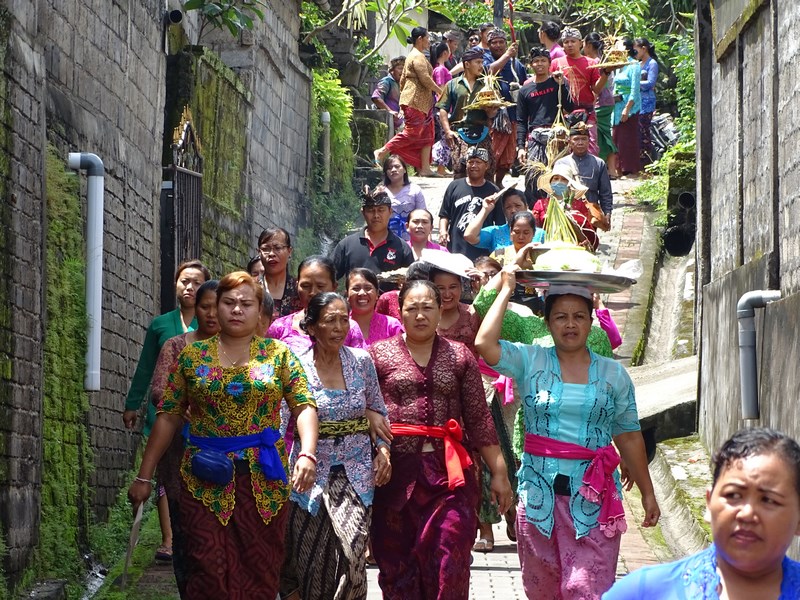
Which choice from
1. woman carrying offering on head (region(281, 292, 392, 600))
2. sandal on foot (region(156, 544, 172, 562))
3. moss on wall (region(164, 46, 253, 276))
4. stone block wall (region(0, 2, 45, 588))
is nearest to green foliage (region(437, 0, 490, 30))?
moss on wall (region(164, 46, 253, 276))

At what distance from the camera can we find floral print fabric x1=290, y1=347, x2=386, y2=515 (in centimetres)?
664

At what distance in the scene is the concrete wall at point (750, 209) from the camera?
299 inches

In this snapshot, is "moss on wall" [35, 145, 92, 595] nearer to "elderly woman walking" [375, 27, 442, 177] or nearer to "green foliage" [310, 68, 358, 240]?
"elderly woman walking" [375, 27, 442, 177]

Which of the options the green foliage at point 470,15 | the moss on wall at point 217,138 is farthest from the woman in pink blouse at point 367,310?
the green foliage at point 470,15

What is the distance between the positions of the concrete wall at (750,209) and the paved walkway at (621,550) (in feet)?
3.36

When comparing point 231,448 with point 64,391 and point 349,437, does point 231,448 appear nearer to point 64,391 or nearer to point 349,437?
point 349,437

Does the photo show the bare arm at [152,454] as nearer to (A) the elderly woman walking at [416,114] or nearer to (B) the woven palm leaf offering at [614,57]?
(A) the elderly woman walking at [416,114]

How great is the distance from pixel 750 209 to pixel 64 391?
14.2 feet

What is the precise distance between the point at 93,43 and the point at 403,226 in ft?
12.0

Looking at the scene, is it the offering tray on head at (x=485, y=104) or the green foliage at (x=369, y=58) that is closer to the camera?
the offering tray on head at (x=485, y=104)

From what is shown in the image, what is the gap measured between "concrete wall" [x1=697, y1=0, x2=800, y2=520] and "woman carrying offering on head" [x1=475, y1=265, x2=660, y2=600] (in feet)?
3.85

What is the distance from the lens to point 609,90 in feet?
59.8

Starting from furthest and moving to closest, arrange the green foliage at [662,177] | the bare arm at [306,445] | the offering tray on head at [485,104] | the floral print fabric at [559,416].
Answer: the green foliage at [662,177] < the offering tray on head at [485,104] < the floral print fabric at [559,416] < the bare arm at [306,445]

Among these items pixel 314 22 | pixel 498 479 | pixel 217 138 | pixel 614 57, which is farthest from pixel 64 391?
pixel 314 22
